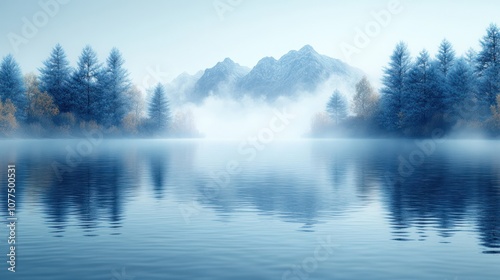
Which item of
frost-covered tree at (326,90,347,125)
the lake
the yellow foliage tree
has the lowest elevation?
the lake

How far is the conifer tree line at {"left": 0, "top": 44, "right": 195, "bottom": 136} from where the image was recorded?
124 metres

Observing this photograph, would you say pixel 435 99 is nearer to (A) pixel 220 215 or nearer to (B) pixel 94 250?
(A) pixel 220 215

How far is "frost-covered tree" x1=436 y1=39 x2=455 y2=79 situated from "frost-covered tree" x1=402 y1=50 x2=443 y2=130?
215 inches

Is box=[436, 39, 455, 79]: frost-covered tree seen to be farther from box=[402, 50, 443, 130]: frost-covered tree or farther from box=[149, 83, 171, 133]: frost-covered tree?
box=[149, 83, 171, 133]: frost-covered tree

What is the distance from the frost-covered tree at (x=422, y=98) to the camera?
124m

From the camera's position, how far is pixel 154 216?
79.4ft

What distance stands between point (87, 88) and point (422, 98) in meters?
72.4

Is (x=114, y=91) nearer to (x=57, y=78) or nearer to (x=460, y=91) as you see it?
(x=57, y=78)

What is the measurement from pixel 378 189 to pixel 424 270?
1928cm

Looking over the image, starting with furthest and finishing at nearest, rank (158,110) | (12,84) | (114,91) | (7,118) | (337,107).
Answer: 1. (337,107)
2. (158,110)
3. (114,91)
4. (12,84)
5. (7,118)

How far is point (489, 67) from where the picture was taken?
115188mm

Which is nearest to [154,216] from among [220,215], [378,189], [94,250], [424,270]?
[220,215]

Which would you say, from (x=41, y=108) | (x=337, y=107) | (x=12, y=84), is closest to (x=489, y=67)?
(x=337, y=107)

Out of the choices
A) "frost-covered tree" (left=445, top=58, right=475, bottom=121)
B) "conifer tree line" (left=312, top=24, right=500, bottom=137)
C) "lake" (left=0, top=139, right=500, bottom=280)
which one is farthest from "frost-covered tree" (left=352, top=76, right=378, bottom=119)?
"lake" (left=0, top=139, right=500, bottom=280)
